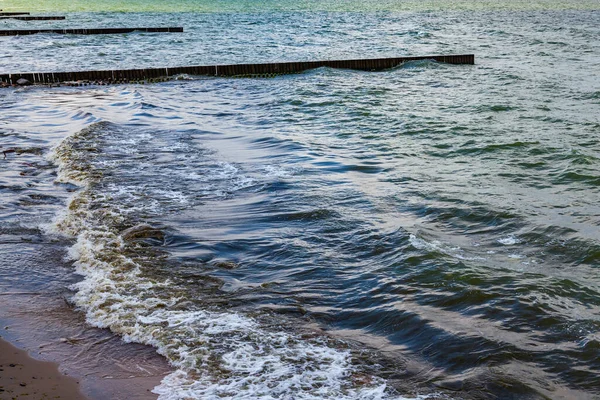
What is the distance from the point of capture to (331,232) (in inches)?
299

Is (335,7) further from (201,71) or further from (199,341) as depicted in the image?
(199,341)

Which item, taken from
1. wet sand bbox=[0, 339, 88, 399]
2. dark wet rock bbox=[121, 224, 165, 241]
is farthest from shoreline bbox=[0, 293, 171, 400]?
dark wet rock bbox=[121, 224, 165, 241]

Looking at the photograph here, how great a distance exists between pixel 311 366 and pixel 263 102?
13.1 metres

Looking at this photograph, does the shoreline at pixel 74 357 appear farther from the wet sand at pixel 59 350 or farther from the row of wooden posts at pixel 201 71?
the row of wooden posts at pixel 201 71

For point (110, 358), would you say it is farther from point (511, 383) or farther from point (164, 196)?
point (164, 196)

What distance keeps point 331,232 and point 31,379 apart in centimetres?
386

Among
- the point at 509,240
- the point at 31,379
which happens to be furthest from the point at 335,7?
the point at 31,379

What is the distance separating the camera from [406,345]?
512cm

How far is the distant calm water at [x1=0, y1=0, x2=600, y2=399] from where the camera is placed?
4820mm

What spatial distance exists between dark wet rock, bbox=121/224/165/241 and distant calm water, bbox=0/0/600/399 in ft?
0.10

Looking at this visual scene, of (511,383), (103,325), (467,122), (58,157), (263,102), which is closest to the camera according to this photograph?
(511,383)

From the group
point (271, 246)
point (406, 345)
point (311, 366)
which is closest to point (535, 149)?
point (271, 246)

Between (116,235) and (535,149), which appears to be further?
(535,149)

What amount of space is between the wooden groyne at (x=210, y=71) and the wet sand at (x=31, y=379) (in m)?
16.9
